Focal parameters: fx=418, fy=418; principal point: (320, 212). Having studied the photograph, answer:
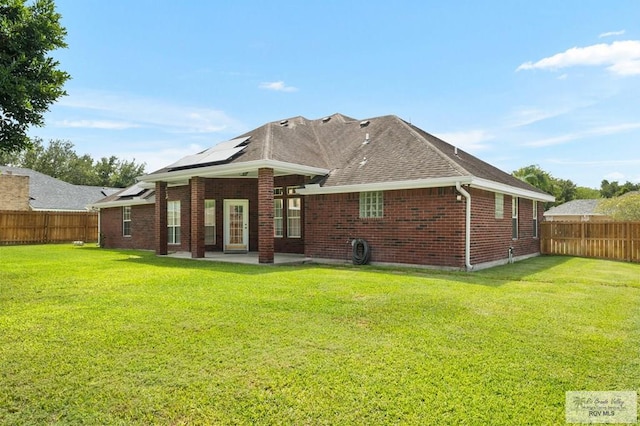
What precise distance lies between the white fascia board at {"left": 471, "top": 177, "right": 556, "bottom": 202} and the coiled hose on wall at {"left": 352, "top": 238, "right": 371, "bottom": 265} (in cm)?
358

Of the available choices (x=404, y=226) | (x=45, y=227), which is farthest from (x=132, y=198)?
(x=404, y=226)

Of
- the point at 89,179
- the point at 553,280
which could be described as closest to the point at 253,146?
the point at 553,280

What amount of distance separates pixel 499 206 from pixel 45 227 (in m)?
27.0

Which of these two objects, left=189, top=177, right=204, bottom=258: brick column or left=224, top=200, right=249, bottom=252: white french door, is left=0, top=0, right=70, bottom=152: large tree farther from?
left=224, top=200, right=249, bottom=252: white french door

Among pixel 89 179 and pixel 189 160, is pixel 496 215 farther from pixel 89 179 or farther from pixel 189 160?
pixel 89 179

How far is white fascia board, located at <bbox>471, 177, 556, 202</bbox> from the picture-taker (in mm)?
11542

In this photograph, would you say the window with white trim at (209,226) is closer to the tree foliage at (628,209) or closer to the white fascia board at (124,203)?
the white fascia board at (124,203)

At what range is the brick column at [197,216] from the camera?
15.0 m

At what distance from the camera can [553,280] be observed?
9.98 metres

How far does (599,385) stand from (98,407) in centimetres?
435

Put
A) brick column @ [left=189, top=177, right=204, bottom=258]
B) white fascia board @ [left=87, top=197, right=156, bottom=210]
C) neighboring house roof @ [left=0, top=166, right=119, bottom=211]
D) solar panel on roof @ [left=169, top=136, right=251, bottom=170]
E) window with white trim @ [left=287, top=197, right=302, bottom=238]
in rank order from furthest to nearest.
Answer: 1. neighboring house roof @ [left=0, top=166, right=119, bottom=211]
2. white fascia board @ [left=87, top=197, right=156, bottom=210]
3. window with white trim @ [left=287, top=197, right=302, bottom=238]
4. brick column @ [left=189, top=177, right=204, bottom=258]
5. solar panel on roof @ [left=169, top=136, right=251, bottom=170]

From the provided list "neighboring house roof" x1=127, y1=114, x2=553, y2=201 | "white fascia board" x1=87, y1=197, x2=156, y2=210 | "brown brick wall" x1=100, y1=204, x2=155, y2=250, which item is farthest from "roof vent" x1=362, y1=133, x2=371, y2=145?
"brown brick wall" x1=100, y1=204, x2=155, y2=250

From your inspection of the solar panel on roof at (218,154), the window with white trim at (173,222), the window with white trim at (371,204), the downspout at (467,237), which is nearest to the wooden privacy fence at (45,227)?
the window with white trim at (173,222)

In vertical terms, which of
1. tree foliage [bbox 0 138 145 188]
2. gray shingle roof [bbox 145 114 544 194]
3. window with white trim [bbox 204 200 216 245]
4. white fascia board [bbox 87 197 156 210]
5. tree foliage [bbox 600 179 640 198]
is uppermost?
tree foliage [bbox 0 138 145 188]
